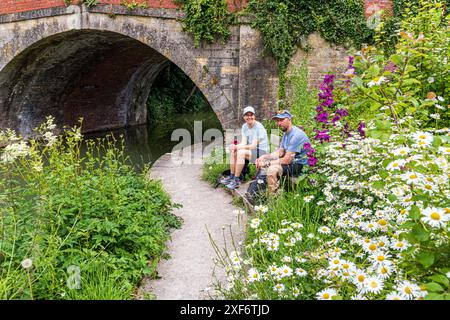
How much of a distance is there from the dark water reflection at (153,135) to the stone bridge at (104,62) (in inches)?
31.2

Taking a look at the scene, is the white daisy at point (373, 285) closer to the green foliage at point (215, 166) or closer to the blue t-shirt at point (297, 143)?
the blue t-shirt at point (297, 143)

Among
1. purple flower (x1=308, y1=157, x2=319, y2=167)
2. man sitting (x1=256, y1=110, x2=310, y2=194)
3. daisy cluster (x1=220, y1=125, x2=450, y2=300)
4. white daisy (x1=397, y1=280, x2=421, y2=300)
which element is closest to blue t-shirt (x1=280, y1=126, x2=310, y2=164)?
man sitting (x1=256, y1=110, x2=310, y2=194)

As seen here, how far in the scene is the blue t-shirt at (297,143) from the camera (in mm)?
4355

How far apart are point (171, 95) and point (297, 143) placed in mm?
15679

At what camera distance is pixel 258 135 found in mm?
5602

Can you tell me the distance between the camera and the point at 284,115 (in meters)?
Result: 4.41

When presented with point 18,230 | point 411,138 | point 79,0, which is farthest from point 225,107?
point 411,138

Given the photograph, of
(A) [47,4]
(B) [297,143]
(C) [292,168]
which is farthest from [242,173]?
(A) [47,4]

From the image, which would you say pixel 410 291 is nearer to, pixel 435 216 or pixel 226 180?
pixel 435 216

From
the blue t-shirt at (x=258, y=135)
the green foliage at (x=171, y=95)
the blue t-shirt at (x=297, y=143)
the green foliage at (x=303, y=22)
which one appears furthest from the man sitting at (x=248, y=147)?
the green foliage at (x=171, y=95)

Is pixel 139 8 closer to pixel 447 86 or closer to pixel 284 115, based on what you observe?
pixel 284 115

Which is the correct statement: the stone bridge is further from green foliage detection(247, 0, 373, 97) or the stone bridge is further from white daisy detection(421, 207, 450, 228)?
white daisy detection(421, 207, 450, 228)

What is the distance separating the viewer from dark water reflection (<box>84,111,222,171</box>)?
1135cm
